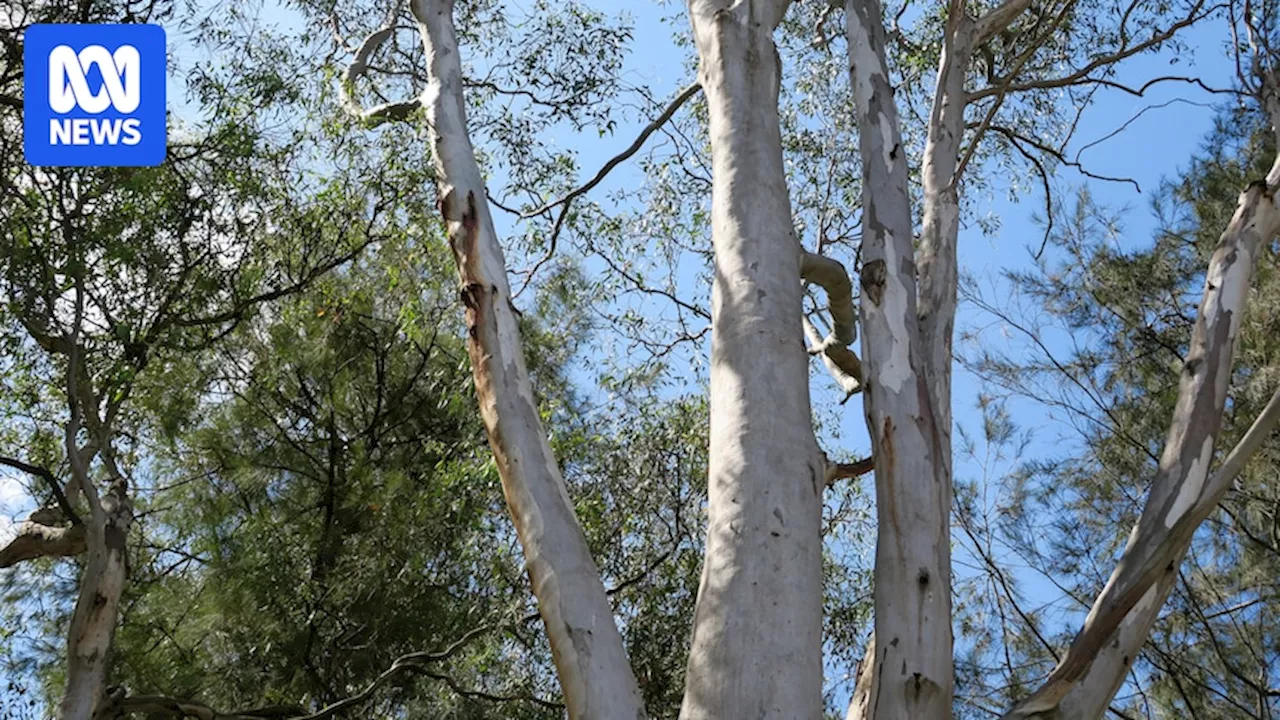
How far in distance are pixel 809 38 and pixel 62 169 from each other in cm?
351

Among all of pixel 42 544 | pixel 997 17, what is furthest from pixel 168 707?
pixel 997 17

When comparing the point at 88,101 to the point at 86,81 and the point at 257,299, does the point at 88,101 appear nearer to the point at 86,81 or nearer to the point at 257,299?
the point at 86,81

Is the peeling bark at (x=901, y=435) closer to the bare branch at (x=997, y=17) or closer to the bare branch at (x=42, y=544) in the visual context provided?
the bare branch at (x=997, y=17)

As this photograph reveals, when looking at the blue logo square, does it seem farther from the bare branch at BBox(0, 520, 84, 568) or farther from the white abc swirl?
the bare branch at BBox(0, 520, 84, 568)

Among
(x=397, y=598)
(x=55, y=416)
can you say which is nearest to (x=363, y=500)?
(x=397, y=598)

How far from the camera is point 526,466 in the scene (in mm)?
2512

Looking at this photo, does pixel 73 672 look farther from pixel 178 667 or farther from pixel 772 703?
pixel 772 703

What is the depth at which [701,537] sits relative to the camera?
20.1 feet

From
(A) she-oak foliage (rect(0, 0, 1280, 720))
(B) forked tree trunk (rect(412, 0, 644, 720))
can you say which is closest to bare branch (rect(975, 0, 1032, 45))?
(A) she-oak foliage (rect(0, 0, 1280, 720))

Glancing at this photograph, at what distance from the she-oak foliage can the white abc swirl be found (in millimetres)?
222

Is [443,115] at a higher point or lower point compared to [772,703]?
higher

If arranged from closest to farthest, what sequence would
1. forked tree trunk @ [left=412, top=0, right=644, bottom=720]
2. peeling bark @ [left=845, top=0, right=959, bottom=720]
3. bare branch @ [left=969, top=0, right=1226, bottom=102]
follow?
1. forked tree trunk @ [left=412, top=0, right=644, bottom=720]
2. peeling bark @ [left=845, top=0, right=959, bottom=720]
3. bare branch @ [left=969, top=0, right=1226, bottom=102]

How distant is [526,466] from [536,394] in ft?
12.6

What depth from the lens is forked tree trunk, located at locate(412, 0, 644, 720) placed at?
226 cm
